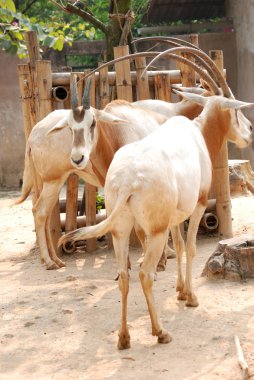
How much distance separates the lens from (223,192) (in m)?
7.55

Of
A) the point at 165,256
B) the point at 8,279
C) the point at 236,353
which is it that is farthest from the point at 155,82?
the point at 236,353

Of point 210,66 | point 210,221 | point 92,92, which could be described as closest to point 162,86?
point 92,92

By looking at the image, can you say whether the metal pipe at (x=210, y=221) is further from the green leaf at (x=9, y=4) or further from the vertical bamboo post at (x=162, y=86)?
the green leaf at (x=9, y=4)

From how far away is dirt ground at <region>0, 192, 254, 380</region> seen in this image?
4.21 m

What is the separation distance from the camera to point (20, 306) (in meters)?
5.66

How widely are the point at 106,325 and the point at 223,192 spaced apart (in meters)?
2.91

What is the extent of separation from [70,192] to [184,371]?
3570 millimetres

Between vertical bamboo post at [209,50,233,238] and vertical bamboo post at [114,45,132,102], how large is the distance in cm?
92

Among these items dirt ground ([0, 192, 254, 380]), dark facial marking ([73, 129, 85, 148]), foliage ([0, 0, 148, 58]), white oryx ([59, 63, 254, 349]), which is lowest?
dirt ground ([0, 192, 254, 380])

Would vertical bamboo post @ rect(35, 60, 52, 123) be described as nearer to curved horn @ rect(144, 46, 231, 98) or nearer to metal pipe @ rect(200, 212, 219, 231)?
curved horn @ rect(144, 46, 231, 98)

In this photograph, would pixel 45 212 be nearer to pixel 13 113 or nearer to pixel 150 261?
pixel 150 261

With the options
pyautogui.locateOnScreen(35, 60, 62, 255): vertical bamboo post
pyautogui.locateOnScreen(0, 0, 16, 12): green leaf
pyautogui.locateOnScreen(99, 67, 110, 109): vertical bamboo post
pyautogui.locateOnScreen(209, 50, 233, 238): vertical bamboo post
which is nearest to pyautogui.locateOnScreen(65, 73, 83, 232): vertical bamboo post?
pyautogui.locateOnScreen(35, 60, 62, 255): vertical bamboo post

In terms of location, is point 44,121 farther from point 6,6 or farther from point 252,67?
point 252,67

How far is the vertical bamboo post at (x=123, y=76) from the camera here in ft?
23.7
